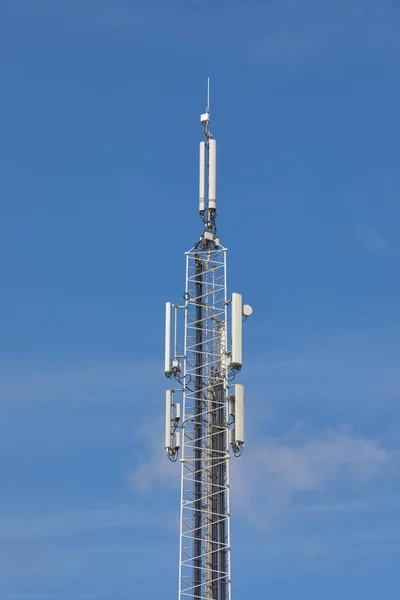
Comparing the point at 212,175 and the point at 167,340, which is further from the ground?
the point at 212,175

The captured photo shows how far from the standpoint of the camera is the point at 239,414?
151m

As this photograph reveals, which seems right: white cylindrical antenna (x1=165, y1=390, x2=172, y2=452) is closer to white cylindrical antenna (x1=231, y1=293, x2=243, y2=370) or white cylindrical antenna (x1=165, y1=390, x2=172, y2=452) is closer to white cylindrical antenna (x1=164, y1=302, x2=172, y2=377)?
white cylindrical antenna (x1=164, y1=302, x2=172, y2=377)

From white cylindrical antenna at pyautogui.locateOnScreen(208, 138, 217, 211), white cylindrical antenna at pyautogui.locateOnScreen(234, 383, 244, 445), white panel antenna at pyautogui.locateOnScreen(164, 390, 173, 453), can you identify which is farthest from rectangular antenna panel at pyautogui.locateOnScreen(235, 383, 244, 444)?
white cylindrical antenna at pyautogui.locateOnScreen(208, 138, 217, 211)

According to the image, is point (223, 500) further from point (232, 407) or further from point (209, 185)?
point (209, 185)

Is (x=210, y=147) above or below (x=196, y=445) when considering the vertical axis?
above

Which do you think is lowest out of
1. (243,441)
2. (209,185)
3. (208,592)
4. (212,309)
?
(208,592)

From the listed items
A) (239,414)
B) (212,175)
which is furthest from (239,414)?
(212,175)

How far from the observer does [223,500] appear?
150 m

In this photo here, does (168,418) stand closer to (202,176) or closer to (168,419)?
(168,419)

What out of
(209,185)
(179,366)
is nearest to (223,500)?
(179,366)

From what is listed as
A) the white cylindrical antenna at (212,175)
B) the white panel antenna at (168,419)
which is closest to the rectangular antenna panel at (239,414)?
the white panel antenna at (168,419)

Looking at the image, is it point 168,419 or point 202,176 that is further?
point 202,176

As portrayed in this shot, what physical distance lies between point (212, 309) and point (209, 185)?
12139 millimetres

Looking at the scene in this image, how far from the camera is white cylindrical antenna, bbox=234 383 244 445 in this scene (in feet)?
494
